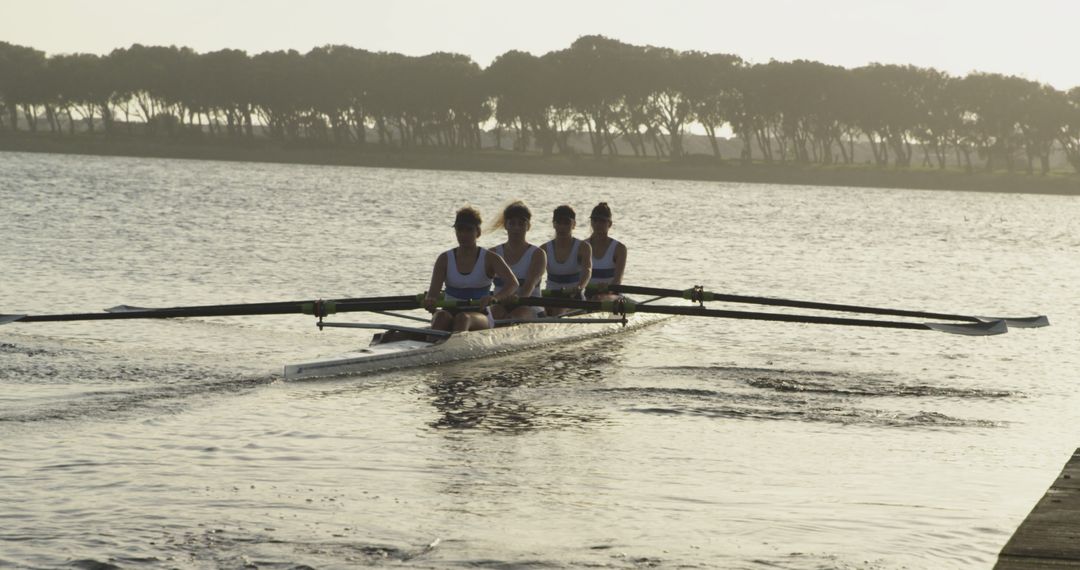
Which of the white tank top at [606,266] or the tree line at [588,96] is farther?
the tree line at [588,96]

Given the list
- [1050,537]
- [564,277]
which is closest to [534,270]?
[564,277]

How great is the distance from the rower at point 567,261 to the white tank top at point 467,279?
2450 mm

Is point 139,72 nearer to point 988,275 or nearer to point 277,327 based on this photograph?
point 988,275

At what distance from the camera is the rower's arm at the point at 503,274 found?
15398 mm

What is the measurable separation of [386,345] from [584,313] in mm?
4446

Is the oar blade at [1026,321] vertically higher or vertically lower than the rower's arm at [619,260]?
lower

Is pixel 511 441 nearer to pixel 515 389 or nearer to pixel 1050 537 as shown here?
pixel 515 389

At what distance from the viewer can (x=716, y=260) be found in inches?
1543

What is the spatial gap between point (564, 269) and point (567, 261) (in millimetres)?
129

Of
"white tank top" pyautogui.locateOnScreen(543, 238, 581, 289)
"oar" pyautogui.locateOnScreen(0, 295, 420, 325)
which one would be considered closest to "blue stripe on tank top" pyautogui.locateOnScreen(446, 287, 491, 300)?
"oar" pyautogui.locateOnScreen(0, 295, 420, 325)

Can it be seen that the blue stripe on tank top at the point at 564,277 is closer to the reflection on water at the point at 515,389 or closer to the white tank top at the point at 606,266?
the white tank top at the point at 606,266

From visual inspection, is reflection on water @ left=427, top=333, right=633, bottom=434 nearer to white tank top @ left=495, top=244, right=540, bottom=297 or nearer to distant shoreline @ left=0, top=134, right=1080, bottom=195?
white tank top @ left=495, top=244, right=540, bottom=297

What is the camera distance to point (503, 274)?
15.4 meters

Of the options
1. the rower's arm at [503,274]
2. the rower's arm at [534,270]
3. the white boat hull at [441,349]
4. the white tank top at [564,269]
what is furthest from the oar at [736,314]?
the white tank top at [564,269]
